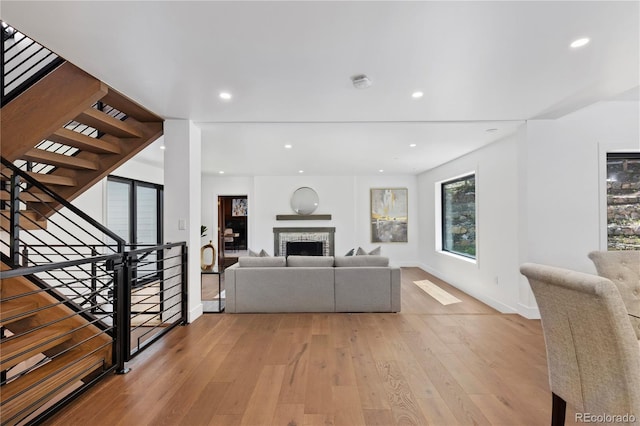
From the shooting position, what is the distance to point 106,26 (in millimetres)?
1746

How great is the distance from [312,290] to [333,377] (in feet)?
5.20

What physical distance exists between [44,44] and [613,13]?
345 centimetres

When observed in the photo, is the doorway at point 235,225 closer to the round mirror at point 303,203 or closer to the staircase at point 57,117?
the round mirror at point 303,203

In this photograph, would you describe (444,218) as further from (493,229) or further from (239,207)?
(239,207)

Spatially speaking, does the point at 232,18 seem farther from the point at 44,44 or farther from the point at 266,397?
the point at 266,397

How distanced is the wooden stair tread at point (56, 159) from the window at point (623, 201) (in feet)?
19.6

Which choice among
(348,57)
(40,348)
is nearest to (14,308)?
(40,348)

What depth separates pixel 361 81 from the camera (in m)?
2.39

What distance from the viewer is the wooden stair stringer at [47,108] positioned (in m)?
2.45

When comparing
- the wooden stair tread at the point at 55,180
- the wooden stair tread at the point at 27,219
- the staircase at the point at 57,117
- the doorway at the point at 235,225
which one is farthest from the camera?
the doorway at the point at 235,225

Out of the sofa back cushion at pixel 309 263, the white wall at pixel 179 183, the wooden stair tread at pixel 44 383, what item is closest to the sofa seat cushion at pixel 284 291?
the sofa back cushion at pixel 309 263

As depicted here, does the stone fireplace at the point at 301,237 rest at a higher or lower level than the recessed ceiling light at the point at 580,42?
lower

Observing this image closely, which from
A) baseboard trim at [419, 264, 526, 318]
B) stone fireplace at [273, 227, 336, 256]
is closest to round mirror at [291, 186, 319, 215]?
stone fireplace at [273, 227, 336, 256]

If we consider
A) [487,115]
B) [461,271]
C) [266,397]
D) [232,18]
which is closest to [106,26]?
[232,18]
